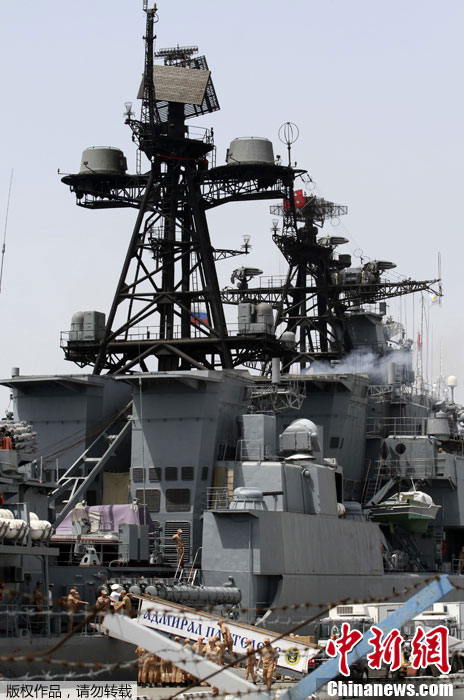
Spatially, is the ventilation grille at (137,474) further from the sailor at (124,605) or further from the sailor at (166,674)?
the sailor at (166,674)

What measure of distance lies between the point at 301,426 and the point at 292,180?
28.9ft

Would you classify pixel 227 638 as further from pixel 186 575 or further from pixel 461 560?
pixel 461 560

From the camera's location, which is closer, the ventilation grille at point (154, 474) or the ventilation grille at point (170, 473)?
the ventilation grille at point (170, 473)

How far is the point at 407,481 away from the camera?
4631 centimetres

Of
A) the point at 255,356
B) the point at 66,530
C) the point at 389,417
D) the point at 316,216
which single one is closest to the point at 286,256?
the point at 316,216

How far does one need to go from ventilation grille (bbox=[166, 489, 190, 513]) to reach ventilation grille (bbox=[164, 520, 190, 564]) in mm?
381

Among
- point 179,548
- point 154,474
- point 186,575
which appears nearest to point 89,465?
point 154,474

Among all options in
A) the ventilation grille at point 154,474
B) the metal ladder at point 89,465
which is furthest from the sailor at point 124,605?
the ventilation grille at point 154,474

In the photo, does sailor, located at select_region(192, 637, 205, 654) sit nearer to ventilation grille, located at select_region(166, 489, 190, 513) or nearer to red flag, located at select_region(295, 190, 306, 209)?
ventilation grille, located at select_region(166, 489, 190, 513)

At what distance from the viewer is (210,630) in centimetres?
2842

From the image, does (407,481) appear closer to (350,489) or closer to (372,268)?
(350,489)

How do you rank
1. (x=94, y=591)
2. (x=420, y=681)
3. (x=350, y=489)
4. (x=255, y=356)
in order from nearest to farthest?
(x=420, y=681) → (x=94, y=591) → (x=255, y=356) → (x=350, y=489)

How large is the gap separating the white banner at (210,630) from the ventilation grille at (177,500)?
7.91 metres

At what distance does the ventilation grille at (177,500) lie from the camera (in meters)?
36.6
